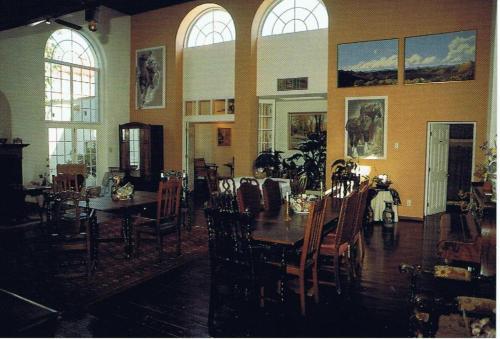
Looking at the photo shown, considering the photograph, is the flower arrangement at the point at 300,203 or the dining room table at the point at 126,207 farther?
the dining room table at the point at 126,207

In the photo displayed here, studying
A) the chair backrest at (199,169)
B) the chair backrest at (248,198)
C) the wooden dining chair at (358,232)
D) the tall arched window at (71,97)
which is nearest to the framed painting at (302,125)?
the chair backrest at (199,169)

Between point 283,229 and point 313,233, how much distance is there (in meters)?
0.29

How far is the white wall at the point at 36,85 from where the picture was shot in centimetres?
884

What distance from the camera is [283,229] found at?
370 centimetres

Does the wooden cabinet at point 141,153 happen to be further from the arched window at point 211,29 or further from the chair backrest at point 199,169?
the arched window at point 211,29

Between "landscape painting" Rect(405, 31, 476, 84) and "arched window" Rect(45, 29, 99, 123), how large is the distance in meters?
7.98

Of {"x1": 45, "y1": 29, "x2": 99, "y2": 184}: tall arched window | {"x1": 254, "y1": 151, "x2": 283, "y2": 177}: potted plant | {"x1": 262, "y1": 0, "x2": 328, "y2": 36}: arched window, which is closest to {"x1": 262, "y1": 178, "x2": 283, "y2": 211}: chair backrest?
{"x1": 254, "y1": 151, "x2": 283, "y2": 177}: potted plant

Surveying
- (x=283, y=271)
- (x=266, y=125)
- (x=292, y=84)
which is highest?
(x=292, y=84)

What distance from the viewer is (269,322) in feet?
11.2

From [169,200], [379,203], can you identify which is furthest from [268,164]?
[169,200]

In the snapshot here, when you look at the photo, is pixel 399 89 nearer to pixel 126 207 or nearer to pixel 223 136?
pixel 126 207

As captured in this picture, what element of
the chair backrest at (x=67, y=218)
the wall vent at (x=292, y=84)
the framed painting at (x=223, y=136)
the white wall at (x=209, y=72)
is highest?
the white wall at (x=209, y=72)

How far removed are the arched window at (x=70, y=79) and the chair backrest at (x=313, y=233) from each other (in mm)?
8469

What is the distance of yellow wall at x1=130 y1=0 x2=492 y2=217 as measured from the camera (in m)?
7.52
